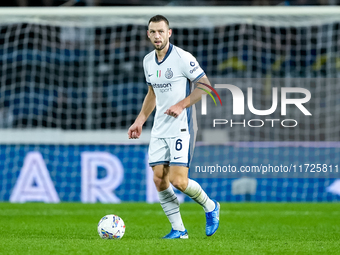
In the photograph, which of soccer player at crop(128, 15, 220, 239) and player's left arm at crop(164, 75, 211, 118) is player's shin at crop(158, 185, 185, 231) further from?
player's left arm at crop(164, 75, 211, 118)

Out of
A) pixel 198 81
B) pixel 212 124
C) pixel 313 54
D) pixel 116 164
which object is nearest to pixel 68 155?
pixel 116 164

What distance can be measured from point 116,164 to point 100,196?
595mm

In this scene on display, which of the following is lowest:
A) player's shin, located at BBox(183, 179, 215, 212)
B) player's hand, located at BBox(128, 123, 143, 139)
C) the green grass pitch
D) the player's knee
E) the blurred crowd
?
the green grass pitch

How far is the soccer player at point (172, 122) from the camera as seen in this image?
5.05 m

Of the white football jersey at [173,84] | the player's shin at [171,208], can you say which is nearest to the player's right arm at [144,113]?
the white football jersey at [173,84]

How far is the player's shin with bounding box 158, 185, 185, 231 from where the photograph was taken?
17.1 feet

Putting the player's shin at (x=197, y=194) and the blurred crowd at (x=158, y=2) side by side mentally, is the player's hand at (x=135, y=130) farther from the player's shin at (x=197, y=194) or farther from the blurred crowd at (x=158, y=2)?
the blurred crowd at (x=158, y=2)

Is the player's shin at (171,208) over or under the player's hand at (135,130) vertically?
under

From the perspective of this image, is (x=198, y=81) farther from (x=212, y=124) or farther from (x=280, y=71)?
(x=280, y=71)

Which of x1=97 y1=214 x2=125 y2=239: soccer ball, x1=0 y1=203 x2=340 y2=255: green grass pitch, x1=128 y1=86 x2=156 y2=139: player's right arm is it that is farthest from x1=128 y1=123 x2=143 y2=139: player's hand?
x1=0 y1=203 x2=340 y2=255: green grass pitch

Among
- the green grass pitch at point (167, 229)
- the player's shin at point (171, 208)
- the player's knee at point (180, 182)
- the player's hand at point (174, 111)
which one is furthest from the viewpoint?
the player's shin at point (171, 208)

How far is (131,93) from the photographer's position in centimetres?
1318

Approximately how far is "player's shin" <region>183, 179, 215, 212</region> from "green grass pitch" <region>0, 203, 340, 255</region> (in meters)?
0.29

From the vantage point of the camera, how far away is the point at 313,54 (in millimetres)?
13805
